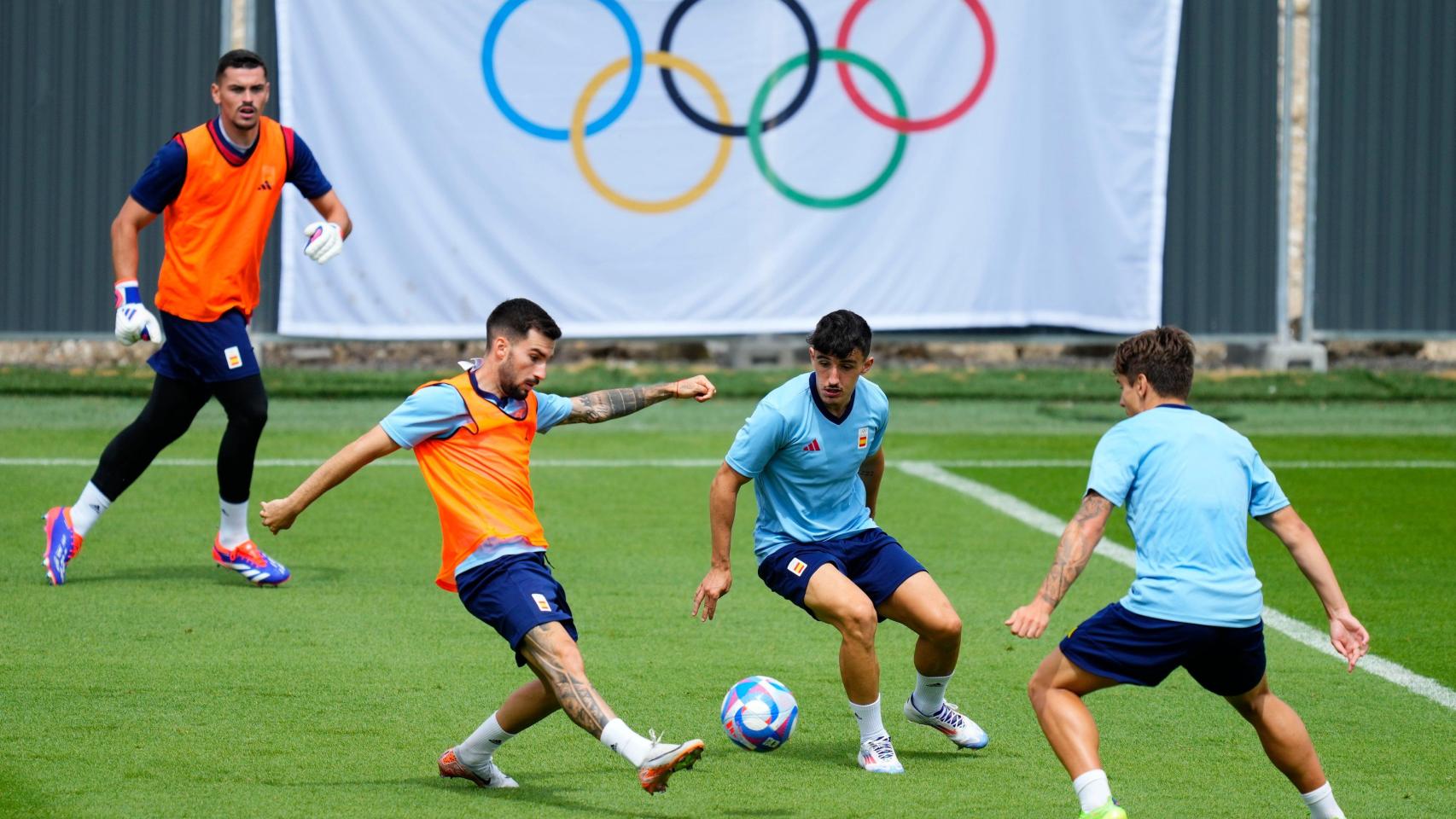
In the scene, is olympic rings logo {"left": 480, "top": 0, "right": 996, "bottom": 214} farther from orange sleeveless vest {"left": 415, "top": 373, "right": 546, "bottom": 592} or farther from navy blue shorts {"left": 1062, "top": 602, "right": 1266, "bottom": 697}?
navy blue shorts {"left": 1062, "top": 602, "right": 1266, "bottom": 697}

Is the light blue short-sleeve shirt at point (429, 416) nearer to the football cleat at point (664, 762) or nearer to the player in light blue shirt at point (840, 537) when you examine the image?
the player in light blue shirt at point (840, 537)

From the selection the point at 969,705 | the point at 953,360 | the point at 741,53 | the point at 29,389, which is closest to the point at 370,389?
the point at 29,389

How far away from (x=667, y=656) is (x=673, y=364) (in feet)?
32.9

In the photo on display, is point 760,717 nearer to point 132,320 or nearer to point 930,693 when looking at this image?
point 930,693

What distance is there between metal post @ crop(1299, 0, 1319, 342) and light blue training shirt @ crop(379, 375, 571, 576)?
12.9 meters

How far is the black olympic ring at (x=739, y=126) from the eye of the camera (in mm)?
16391

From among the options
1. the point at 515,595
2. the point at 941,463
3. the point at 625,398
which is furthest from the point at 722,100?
the point at 515,595

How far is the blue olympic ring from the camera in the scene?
16.3 metres

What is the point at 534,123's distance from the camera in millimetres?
16359

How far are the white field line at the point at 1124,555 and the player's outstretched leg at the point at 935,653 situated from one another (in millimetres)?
1952

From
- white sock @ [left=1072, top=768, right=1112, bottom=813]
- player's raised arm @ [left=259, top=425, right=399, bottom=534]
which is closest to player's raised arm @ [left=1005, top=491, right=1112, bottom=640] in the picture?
white sock @ [left=1072, top=768, right=1112, bottom=813]

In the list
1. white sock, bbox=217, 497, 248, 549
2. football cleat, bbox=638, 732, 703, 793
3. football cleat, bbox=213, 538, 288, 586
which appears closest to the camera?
football cleat, bbox=638, 732, 703, 793

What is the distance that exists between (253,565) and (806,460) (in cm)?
349

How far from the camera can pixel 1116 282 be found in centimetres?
1675
